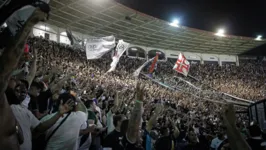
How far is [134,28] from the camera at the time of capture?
26.7m

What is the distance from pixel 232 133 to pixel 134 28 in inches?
1006

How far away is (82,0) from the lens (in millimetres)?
19859

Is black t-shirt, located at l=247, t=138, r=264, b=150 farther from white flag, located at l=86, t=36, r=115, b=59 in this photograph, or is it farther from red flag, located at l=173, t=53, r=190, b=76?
red flag, located at l=173, t=53, r=190, b=76

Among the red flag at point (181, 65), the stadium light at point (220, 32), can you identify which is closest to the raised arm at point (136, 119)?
the red flag at point (181, 65)

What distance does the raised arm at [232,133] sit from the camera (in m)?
1.77

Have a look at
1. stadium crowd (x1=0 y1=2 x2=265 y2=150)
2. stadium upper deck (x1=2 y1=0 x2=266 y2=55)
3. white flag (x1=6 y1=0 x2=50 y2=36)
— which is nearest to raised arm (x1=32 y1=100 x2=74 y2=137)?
stadium crowd (x1=0 y1=2 x2=265 y2=150)

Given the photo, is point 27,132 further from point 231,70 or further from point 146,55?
point 231,70

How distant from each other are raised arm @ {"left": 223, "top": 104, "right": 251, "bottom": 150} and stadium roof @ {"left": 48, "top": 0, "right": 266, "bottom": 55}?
65.0 ft

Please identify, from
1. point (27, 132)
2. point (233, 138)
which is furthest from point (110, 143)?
point (233, 138)

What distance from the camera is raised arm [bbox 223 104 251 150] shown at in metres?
1.77

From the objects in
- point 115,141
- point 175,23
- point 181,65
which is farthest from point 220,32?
point 115,141

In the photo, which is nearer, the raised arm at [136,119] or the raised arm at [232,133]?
the raised arm at [232,133]

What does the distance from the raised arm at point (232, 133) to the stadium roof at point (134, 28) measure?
1981 cm

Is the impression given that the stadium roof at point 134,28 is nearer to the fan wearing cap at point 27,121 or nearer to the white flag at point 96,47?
the white flag at point 96,47
